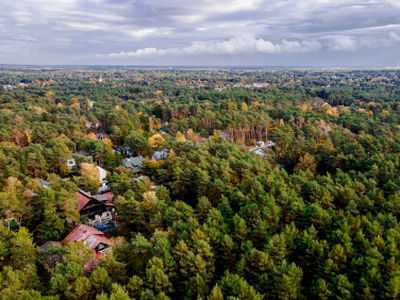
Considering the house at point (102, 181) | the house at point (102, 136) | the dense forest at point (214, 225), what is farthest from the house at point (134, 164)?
the house at point (102, 136)

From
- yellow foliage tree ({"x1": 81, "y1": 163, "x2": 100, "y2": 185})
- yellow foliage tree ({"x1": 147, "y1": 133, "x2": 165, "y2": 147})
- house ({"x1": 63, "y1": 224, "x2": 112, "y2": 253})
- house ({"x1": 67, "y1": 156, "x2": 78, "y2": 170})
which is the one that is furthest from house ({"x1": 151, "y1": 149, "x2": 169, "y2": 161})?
house ({"x1": 63, "y1": 224, "x2": 112, "y2": 253})

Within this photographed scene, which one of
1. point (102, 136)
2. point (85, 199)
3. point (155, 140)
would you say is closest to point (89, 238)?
point (85, 199)

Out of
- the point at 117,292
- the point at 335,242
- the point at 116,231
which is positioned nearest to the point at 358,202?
the point at 335,242

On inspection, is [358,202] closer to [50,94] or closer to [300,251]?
[300,251]

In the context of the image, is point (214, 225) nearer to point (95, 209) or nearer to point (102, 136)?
point (95, 209)

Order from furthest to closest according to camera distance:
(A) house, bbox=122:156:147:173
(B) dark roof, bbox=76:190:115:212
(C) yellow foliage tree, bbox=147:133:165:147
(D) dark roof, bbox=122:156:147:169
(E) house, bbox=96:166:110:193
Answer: (C) yellow foliage tree, bbox=147:133:165:147 < (D) dark roof, bbox=122:156:147:169 < (A) house, bbox=122:156:147:173 < (E) house, bbox=96:166:110:193 < (B) dark roof, bbox=76:190:115:212

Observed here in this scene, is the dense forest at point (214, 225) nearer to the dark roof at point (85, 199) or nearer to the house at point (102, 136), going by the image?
the dark roof at point (85, 199)

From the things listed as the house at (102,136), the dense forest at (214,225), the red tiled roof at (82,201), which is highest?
the dense forest at (214,225)

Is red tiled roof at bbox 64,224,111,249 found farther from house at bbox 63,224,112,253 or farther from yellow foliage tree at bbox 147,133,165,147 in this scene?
yellow foliage tree at bbox 147,133,165,147
